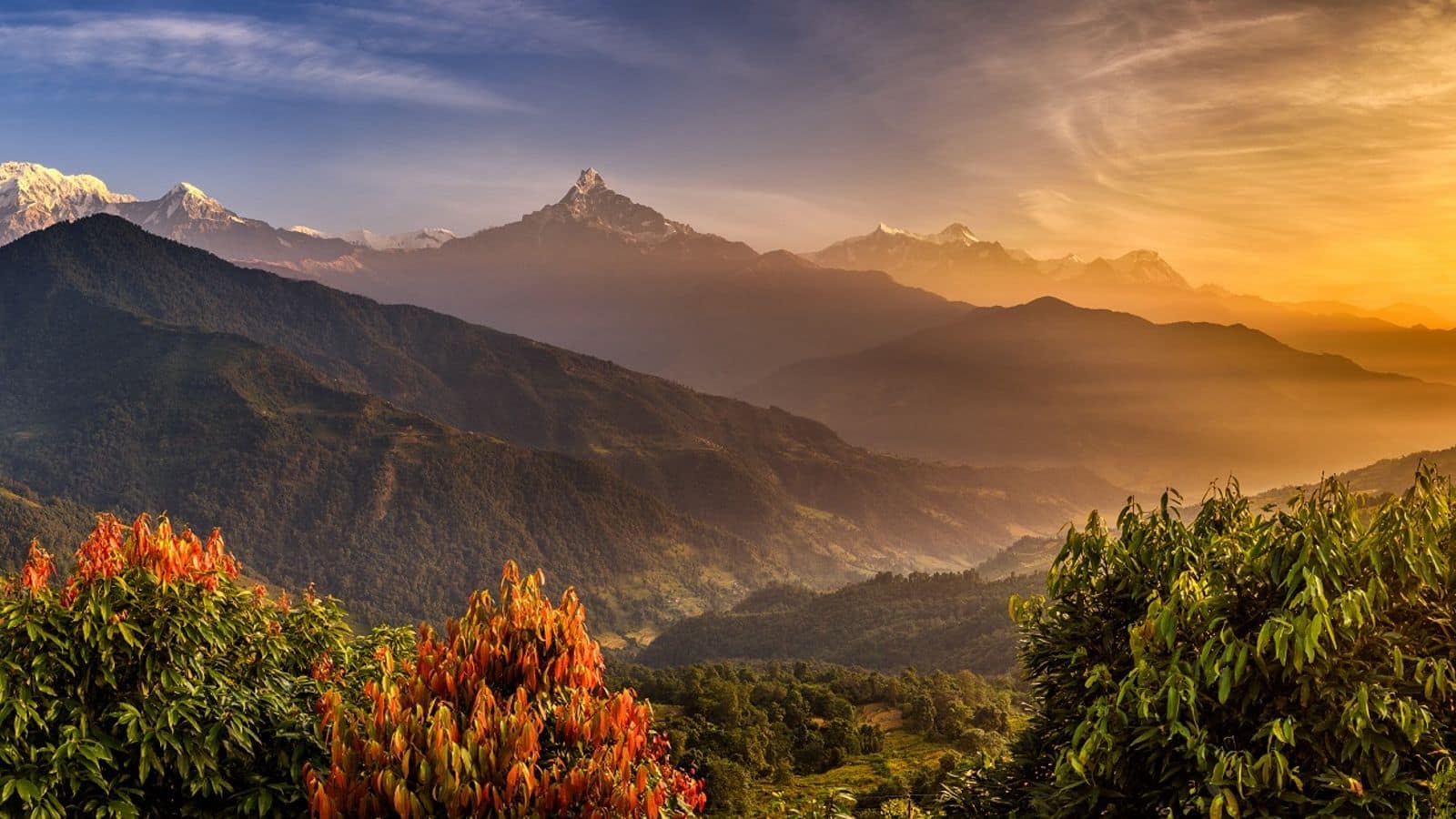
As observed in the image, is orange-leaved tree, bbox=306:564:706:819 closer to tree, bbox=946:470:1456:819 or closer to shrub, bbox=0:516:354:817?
shrub, bbox=0:516:354:817

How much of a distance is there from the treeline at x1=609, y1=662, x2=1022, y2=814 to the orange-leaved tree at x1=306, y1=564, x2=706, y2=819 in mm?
36225

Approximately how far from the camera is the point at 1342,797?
9.19m

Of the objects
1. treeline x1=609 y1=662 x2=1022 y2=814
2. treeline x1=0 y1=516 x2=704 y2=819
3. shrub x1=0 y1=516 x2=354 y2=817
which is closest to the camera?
treeline x1=0 y1=516 x2=704 y2=819

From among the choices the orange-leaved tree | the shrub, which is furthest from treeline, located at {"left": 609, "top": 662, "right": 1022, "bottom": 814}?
the orange-leaved tree

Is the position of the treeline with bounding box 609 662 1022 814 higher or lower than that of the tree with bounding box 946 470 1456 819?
lower

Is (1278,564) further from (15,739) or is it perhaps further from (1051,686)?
(15,739)

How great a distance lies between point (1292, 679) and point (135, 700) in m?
16.2

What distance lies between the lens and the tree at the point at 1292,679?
9.27m

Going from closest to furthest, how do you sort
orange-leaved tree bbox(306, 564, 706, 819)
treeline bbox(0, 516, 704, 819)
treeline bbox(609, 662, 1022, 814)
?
orange-leaved tree bbox(306, 564, 706, 819) < treeline bbox(0, 516, 704, 819) < treeline bbox(609, 662, 1022, 814)

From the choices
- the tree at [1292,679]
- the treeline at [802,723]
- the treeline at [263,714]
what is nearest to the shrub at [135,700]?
the treeline at [263,714]

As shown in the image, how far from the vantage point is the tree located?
9270 mm

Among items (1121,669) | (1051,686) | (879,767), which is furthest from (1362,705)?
(879,767)

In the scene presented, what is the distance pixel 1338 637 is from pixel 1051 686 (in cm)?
480

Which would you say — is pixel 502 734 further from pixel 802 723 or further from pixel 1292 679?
pixel 802 723
